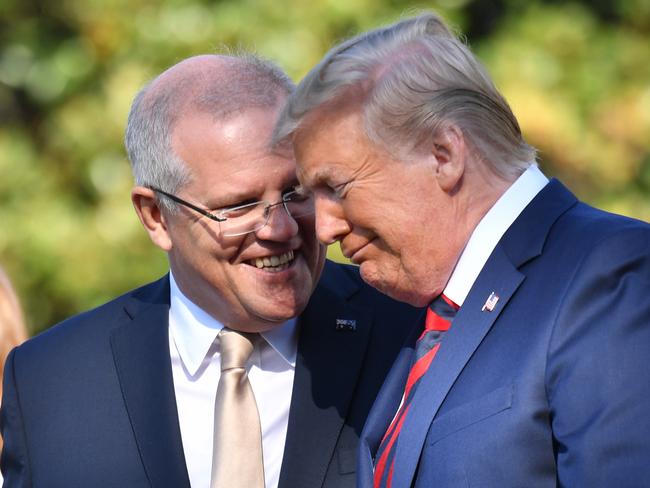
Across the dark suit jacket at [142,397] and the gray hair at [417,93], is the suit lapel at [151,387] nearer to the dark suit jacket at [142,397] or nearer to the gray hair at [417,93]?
the dark suit jacket at [142,397]

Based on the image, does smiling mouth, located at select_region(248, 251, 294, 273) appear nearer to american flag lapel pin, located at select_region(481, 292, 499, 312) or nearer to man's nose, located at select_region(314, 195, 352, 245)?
man's nose, located at select_region(314, 195, 352, 245)

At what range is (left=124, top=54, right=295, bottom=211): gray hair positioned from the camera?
2.99 meters

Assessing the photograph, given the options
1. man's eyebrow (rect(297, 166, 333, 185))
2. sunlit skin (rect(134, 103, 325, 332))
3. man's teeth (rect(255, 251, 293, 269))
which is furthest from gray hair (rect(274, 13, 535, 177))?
man's teeth (rect(255, 251, 293, 269))

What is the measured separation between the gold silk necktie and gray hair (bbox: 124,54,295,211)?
1.54 feet

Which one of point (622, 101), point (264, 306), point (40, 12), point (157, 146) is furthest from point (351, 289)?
point (40, 12)

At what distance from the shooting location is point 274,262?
9.77 ft

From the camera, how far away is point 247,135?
2908 mm

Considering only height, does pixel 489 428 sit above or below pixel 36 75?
above

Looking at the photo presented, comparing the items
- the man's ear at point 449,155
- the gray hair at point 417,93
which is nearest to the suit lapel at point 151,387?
the gray hair at point 417,93

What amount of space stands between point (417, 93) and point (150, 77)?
12.2 ft

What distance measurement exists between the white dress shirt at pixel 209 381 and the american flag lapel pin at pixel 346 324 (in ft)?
0.41

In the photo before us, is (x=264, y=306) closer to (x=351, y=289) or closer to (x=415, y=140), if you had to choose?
(x=351, y=289)

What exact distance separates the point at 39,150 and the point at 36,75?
44 cm

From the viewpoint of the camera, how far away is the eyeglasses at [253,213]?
291 cm
